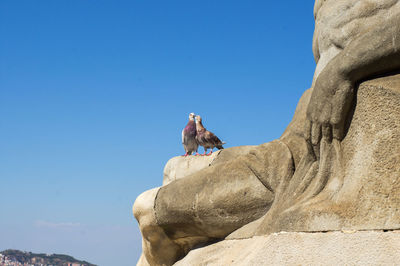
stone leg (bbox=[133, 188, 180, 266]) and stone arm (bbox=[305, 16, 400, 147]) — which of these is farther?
stone leg (bbox=[133, 188, 180, 266])

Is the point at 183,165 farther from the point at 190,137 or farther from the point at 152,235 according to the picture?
the point at 190,137

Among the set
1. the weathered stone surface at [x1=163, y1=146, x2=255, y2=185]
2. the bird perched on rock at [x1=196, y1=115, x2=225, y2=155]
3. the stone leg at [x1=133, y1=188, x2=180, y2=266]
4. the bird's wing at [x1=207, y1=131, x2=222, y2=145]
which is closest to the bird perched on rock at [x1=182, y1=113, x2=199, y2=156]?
the bird perched on rock at [x1=196, y1=115, x2=225, y2=155]

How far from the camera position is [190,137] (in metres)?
9.97

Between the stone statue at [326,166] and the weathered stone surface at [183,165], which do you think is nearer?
the stone statue at [326,166]

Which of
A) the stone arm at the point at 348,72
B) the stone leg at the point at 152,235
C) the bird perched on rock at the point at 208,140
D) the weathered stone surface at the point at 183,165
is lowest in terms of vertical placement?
the stone leg at the point at 152,235

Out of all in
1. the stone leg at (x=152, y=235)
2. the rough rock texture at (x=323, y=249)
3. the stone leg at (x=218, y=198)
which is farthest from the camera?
the stone leg at (x=152, y=235)

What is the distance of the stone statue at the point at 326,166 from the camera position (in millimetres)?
3670

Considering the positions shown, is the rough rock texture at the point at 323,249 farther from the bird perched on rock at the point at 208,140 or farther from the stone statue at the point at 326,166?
the bird perched on rock at the point at 208,140

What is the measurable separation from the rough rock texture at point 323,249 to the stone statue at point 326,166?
0.25 ft

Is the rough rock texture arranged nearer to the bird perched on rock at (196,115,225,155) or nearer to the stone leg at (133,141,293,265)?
the stone leg at (133,141,293,265)

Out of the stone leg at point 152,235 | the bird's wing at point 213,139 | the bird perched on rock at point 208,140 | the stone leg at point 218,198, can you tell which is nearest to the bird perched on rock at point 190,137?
the bird perched on rock at point 208,140

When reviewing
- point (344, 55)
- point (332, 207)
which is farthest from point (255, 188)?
point (344, 55)

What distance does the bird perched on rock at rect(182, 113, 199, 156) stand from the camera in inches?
382

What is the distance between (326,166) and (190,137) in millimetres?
5999
